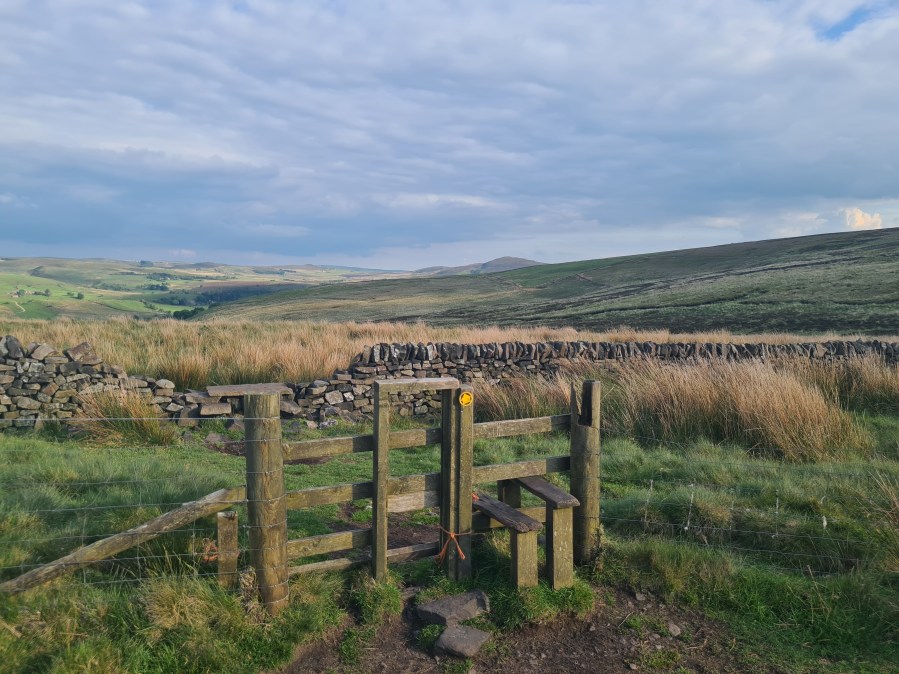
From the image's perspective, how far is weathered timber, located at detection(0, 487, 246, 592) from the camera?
393cm

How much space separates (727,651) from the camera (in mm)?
4137

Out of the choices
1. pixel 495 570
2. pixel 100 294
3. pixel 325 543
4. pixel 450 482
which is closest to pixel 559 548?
pixel 495 570

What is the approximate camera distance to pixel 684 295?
1695 inches

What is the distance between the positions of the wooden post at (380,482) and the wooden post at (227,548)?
98cm

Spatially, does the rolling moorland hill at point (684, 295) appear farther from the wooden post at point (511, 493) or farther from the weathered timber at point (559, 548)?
the weathered timber at point (559, 548)

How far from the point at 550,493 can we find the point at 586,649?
1.16 metres

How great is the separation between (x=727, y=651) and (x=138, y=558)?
408cm

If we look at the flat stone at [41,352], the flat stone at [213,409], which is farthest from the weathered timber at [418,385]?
the flat stone at [41,352]

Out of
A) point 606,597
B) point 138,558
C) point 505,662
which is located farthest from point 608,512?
point 138,558

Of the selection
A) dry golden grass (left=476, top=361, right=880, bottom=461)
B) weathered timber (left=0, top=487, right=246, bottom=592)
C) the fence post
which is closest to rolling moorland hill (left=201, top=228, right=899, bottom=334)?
dry golden grass (left=476, top=361, right=880, bottom=461)

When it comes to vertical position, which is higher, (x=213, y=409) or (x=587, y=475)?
(x=587, y=475)

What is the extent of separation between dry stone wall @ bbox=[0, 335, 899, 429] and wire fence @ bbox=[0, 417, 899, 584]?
1.63 m

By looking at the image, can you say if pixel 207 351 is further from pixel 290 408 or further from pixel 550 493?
pixel 550 493

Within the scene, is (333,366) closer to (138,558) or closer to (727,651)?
(138,558)
